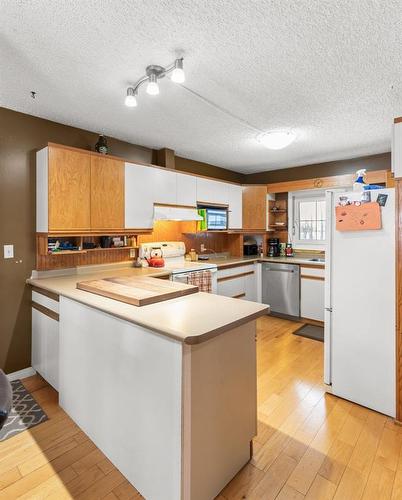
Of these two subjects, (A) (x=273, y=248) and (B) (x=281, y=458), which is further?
(A) (x=273, y=248)

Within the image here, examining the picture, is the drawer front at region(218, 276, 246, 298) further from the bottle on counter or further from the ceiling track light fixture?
the ceiling track light fixture

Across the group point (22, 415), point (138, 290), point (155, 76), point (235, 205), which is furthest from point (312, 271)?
point (22, 415)

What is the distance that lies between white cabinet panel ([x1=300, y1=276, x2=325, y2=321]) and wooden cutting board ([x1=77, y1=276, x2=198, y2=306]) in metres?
2.50

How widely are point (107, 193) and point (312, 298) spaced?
3.00 meters

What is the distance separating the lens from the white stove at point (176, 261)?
3.22 m

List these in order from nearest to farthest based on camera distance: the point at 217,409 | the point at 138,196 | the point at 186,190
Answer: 1. the point at 217,409
2. the point at 138,196
3. the point at 186,190

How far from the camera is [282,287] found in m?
4.28

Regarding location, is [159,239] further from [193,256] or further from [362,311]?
[362,311]

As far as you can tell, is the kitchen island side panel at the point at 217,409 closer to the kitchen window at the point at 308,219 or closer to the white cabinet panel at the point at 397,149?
the white cabinet panel at the point at 397,149

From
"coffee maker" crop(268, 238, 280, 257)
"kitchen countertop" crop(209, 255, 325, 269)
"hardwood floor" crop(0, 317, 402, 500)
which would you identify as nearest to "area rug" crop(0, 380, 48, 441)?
"hardwood floor" crop(0, 317, 402, 500)

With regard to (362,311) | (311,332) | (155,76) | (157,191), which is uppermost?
(155,76)

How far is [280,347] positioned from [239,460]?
1829 mm

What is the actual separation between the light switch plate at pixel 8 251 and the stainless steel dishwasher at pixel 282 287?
333 centimetres

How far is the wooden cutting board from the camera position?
5.71ft
